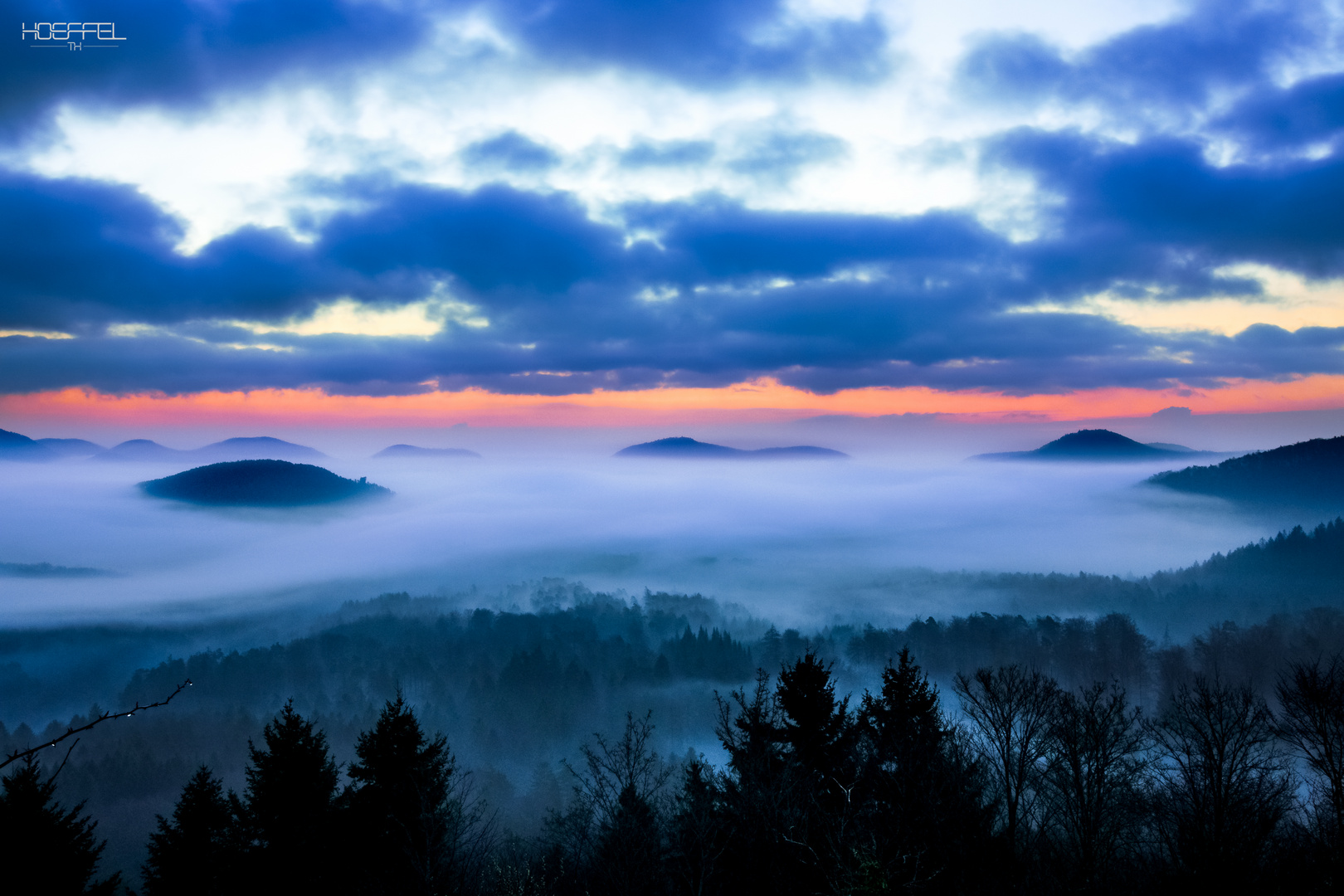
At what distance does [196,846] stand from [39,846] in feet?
18.8

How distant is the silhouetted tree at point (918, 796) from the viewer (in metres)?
18.6

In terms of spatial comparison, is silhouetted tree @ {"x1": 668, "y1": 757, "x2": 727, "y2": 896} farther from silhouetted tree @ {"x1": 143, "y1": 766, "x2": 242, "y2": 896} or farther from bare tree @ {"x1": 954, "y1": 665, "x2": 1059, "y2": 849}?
silhouetted tree @ {"x1": 143, "y1": 766, "x2": 242, "y2": 896}

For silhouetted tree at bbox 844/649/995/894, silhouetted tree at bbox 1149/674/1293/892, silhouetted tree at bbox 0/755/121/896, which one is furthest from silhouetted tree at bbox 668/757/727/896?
silhouetted tree at bbox 0/755/121/896

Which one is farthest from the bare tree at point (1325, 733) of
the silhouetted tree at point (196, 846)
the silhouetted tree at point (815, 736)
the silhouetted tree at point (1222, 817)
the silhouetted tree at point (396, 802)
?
the silhouetted tree at point (196, 846)

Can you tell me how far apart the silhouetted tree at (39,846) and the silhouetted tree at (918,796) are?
23.2 metres

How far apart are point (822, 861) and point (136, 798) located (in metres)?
105

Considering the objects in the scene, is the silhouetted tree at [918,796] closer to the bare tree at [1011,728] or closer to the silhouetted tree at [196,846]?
the bare tree at [1011,728]

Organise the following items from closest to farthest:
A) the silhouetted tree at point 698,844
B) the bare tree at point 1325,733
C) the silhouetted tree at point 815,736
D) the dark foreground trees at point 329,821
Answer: the silhouetted tree at point 698,844, the bare tree at point 1325,733, the dark foreground trees at point 329,821, the silhouetted tree at point 815,736

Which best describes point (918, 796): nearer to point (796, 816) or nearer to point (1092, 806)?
point (796, 816)

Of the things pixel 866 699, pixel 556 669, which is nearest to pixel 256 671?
pixel 556 669

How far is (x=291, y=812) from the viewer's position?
78.2 ft

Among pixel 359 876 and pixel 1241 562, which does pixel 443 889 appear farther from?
pixel 1241 562

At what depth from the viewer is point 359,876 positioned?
23.3 m

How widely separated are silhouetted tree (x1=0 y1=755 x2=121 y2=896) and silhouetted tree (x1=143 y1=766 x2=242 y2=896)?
2.98m
